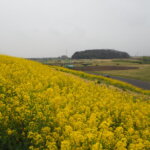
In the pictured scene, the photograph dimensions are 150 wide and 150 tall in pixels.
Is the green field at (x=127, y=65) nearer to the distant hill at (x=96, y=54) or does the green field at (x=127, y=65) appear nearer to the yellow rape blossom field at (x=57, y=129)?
the yellow rape blossom field at (x=57, y=129)

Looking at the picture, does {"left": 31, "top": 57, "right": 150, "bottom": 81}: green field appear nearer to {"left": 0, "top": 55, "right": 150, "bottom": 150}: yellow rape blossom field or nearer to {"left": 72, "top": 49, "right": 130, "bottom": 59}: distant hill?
{"left": 0, "top": 55, "right": 150, "bottom": 150}: yellow rape blossom field

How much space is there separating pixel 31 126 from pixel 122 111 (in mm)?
4118

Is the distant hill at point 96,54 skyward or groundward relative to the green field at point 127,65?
skyward

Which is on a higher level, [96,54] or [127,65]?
[96,54]

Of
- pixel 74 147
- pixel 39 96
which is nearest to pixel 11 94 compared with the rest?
pixel 39 96

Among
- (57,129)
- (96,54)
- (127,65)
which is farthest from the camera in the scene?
(96,54)

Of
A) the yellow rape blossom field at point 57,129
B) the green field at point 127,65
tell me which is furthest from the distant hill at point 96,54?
the yellow rape blossom field at point 57,129

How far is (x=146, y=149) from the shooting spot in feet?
15.8

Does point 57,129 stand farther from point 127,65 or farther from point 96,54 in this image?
point 96,54

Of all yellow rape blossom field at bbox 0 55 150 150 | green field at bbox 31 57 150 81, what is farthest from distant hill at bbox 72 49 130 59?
yellow rape blossom field at bbox 0 55 150 150

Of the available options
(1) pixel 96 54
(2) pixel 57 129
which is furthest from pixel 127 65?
(1) pixel 96 54

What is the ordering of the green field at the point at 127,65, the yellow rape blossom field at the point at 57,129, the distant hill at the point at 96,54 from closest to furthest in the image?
the yellow rape blossom field at the point at 57,129 < the green field at the point at 127,65 < the distant hill at the point at 96,54

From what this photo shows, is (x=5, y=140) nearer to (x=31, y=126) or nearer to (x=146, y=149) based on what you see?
(x=31, y=126)

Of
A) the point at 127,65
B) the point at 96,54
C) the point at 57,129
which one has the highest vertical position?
the point at 96,54
